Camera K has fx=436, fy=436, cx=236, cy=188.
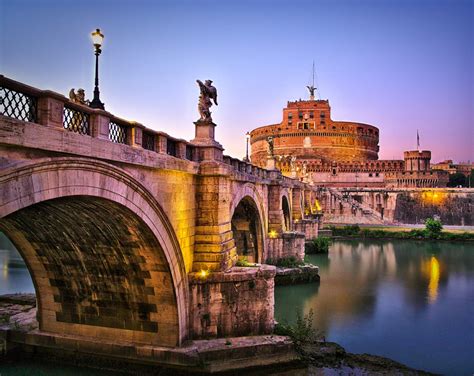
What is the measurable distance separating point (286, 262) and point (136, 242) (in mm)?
13176

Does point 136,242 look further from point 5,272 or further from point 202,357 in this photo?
point 5,272

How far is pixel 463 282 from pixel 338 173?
46.1 meters

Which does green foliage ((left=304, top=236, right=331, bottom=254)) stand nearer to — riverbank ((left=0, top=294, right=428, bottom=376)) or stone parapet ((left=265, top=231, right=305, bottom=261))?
stone parapet ((left=265, top=231, right=305, bottom=261))

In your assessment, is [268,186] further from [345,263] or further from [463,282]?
[463,282]

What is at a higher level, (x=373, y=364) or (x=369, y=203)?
(x=369, y=203)

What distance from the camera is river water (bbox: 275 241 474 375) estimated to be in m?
13.3

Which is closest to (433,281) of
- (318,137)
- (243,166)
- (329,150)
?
(243,166)

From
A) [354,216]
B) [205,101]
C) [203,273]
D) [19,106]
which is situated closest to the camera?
[19,106]

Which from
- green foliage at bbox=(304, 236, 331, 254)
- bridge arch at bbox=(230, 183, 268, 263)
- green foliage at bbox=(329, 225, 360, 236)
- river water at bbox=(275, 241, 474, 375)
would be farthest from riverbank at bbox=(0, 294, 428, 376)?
green foliage at bbox=(329, 225, 360, 236)

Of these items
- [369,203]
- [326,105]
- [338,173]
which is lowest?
[369,203]

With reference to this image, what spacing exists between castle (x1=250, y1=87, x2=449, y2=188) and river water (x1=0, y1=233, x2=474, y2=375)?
3550 cm

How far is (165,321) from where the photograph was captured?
400 inches

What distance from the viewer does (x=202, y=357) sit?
387 inches

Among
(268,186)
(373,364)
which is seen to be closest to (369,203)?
(268,186)
